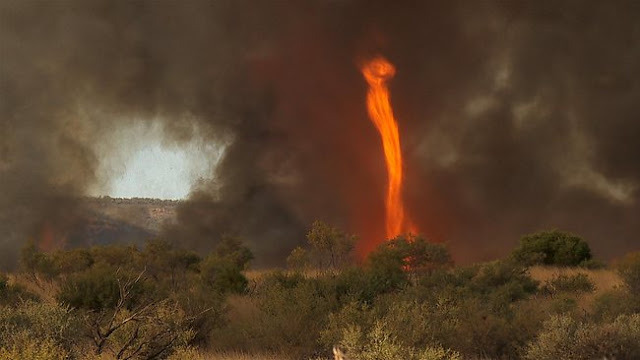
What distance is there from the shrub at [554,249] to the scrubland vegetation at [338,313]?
441 mm

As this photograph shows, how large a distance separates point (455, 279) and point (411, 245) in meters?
10.2

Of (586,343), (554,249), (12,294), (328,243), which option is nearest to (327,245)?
(328,243)

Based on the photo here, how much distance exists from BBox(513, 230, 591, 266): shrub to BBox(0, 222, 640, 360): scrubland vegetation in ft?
1.45

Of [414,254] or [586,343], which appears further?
[414,254]

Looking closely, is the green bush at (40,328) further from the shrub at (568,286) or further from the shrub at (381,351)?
the shrub at (568,286)

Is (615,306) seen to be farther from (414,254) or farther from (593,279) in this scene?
(414,254)

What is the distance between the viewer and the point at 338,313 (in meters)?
20.0

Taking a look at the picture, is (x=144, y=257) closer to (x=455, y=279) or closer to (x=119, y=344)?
(x=455, y=279)

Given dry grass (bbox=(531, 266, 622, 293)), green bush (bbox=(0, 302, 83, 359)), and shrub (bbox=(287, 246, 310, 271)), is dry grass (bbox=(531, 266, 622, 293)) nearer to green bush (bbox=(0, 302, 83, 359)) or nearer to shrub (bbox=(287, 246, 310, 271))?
shrub (bbox=(287, 246, 310, 271))

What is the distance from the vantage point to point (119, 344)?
1443 cm

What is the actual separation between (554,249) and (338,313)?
28.1 m

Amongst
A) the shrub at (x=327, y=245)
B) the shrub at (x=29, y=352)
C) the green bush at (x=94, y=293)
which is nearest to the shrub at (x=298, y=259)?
the shrub at (x=327, y=245)

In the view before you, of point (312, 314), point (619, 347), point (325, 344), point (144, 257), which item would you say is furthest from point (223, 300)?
point (144, 257)

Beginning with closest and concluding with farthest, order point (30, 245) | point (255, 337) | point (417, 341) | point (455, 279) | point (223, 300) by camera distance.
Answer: point (417, 341), point (255, 337), point (223, 300), point (455, 279), point (30, 245)
